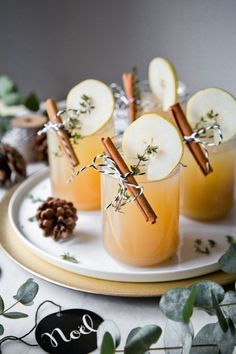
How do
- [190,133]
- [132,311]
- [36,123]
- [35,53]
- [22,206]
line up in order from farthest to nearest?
[35,53] → [36,123] → [22,206] → [190,133] → [132,311]

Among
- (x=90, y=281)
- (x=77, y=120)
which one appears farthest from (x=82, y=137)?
(x=90, y=281)

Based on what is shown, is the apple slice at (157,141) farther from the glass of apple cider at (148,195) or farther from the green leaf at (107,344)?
the green leaf at (107,344)

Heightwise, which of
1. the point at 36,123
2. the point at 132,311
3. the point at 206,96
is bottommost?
the point at 132,311

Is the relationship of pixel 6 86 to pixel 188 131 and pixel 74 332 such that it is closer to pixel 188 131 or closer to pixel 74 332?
pixel 188 131

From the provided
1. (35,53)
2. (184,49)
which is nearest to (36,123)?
(184,49)

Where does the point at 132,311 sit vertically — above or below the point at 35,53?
below

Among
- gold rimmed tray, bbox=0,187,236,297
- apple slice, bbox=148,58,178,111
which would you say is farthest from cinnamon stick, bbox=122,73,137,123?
gold rimmed tray, bbox=0,187,236,297

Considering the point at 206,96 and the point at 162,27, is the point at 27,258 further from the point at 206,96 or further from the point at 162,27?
the point at 162,27
